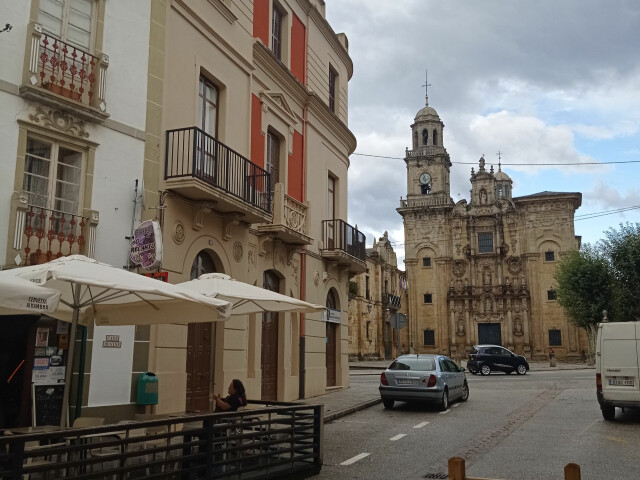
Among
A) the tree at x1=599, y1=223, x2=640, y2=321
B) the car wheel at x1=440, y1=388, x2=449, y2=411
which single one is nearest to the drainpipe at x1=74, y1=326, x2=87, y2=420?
the car wheel at x1=440, y1=388, x2=449, y2=411

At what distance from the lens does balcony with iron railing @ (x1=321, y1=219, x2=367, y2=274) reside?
20609 millimetres

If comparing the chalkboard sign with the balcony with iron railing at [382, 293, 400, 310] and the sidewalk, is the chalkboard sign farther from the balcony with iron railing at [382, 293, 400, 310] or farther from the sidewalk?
the balcony with iron railing at [382, 293, 400, 310]

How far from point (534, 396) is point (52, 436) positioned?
18.1 m

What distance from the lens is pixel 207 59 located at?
14031 millimetres

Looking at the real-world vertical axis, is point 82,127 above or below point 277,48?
below

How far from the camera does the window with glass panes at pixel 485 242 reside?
62594 millimetres

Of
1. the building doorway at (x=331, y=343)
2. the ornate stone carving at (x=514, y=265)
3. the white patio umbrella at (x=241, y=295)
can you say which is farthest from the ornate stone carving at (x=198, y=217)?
the ornate stone carving at (x=514, y=265)

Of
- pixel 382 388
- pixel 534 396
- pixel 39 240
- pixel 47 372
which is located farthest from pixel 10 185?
pixel 534 396

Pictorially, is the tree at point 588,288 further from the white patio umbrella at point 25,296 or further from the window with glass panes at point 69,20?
the white patio umbrella at point 25,296

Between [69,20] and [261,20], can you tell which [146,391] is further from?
[261,20]

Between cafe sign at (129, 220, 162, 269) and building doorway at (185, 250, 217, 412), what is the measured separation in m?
2.65

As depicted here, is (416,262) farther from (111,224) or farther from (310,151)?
(111,224)

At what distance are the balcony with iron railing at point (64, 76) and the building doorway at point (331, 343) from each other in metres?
12.6

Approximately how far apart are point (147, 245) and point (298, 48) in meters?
Result: 11.1
